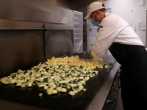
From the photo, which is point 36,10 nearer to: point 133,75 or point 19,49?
point 19,49

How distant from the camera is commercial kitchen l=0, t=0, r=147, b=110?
978 millimetres

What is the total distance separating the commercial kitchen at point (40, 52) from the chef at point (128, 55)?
0.51ft

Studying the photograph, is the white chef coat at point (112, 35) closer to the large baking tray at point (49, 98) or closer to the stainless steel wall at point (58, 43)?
the large baking tray at point (49, 98)

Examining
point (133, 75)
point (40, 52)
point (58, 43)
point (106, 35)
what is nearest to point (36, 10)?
point (40, 52)

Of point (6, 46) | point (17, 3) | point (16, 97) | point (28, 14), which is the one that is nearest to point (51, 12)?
point (28, 14)

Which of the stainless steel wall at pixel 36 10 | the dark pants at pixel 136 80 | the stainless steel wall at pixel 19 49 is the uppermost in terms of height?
the stainless steel wall at pixel 36 10

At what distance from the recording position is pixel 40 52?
2.17m

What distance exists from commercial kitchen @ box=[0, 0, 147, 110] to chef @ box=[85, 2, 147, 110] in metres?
0.15

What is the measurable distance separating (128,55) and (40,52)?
1.22m

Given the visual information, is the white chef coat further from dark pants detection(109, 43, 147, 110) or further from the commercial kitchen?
the commercial kitchen

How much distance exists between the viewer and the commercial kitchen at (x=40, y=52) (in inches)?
38.5

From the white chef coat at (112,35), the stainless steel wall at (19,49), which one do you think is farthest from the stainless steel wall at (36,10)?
the white chef coat at (112,35)

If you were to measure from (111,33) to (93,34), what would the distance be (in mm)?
3505

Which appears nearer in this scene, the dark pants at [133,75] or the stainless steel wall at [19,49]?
the stainless steel wall at [19,49]
